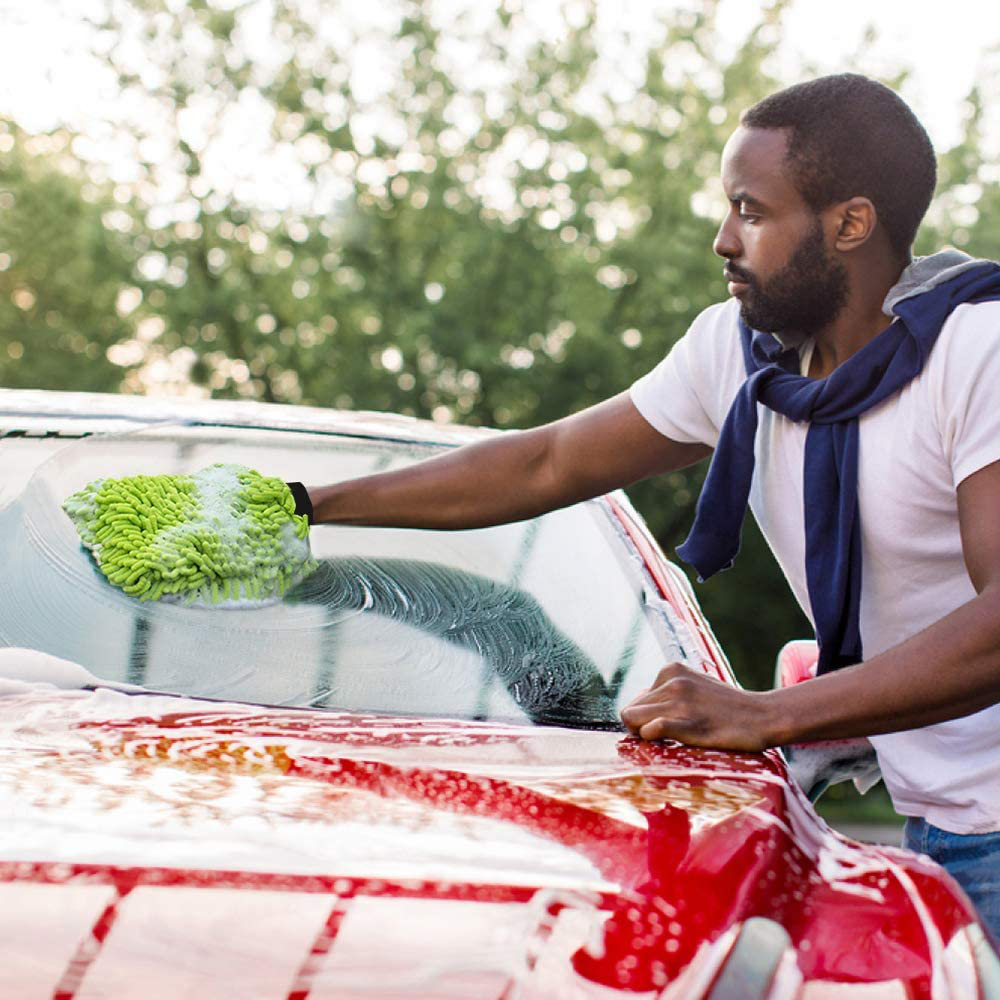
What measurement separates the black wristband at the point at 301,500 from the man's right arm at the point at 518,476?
4 cm

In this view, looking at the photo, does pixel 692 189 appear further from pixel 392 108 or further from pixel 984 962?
pixel 984 962

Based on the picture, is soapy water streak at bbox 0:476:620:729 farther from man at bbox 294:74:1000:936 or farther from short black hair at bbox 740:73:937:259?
short black hair at bbox 740:73:937:259

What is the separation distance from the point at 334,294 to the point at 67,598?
14058 mm

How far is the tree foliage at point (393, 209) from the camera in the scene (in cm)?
1560

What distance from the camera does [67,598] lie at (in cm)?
206

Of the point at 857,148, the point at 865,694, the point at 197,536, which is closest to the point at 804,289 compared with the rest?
the point at 857,148

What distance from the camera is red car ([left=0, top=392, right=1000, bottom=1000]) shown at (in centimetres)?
115

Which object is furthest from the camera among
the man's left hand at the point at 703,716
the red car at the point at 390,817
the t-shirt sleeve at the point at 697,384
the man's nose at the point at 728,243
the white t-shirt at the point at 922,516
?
the t-shirt sleeve at the point at 697,384

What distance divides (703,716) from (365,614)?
598 mm

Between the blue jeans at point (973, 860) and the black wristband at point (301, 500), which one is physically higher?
the black wristband at point (301, 500)

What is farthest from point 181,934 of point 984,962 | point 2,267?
point 2,267

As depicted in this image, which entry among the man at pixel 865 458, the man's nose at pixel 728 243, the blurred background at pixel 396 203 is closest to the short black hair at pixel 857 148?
the man at pixel 865 458

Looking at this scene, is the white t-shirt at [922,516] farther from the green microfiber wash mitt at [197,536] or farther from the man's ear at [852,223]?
the green microfiber wash mitt at [197,536]

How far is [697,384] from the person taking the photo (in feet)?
7.72
